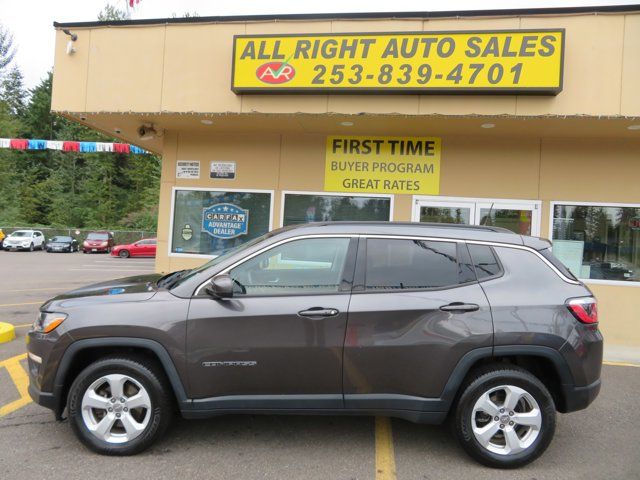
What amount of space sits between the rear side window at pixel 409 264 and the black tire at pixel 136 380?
173 centimetres

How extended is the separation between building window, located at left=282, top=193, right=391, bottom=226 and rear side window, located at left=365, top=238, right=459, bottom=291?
438cm

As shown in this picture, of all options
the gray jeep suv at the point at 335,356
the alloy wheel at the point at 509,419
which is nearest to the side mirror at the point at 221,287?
the gray jeep suv at the point at 335,356

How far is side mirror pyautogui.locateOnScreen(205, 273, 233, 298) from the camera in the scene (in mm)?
3320

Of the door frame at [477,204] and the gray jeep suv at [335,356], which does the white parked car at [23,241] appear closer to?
the door frame at [477,204]

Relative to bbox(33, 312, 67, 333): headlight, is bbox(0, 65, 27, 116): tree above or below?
above

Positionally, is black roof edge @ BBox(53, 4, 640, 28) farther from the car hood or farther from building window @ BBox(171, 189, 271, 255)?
the car hood

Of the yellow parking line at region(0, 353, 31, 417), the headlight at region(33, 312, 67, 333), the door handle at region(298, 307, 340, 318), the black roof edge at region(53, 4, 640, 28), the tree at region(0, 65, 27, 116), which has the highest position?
the tree at region(0, 65, 27, 116)

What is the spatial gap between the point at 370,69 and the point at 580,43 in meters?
2.92

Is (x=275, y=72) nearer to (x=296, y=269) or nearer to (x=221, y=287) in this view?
(x=296, y=269)

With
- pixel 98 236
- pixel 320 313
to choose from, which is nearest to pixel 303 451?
pixel 320 313

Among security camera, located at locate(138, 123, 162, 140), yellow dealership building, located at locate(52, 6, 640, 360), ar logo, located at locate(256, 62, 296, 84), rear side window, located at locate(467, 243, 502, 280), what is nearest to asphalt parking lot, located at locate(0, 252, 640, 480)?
rear side window, located at locate(467, 243, 502, 280)

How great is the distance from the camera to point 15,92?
5506cm

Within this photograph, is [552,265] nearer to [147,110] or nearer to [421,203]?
[421,203]

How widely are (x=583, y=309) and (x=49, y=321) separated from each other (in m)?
3.97
